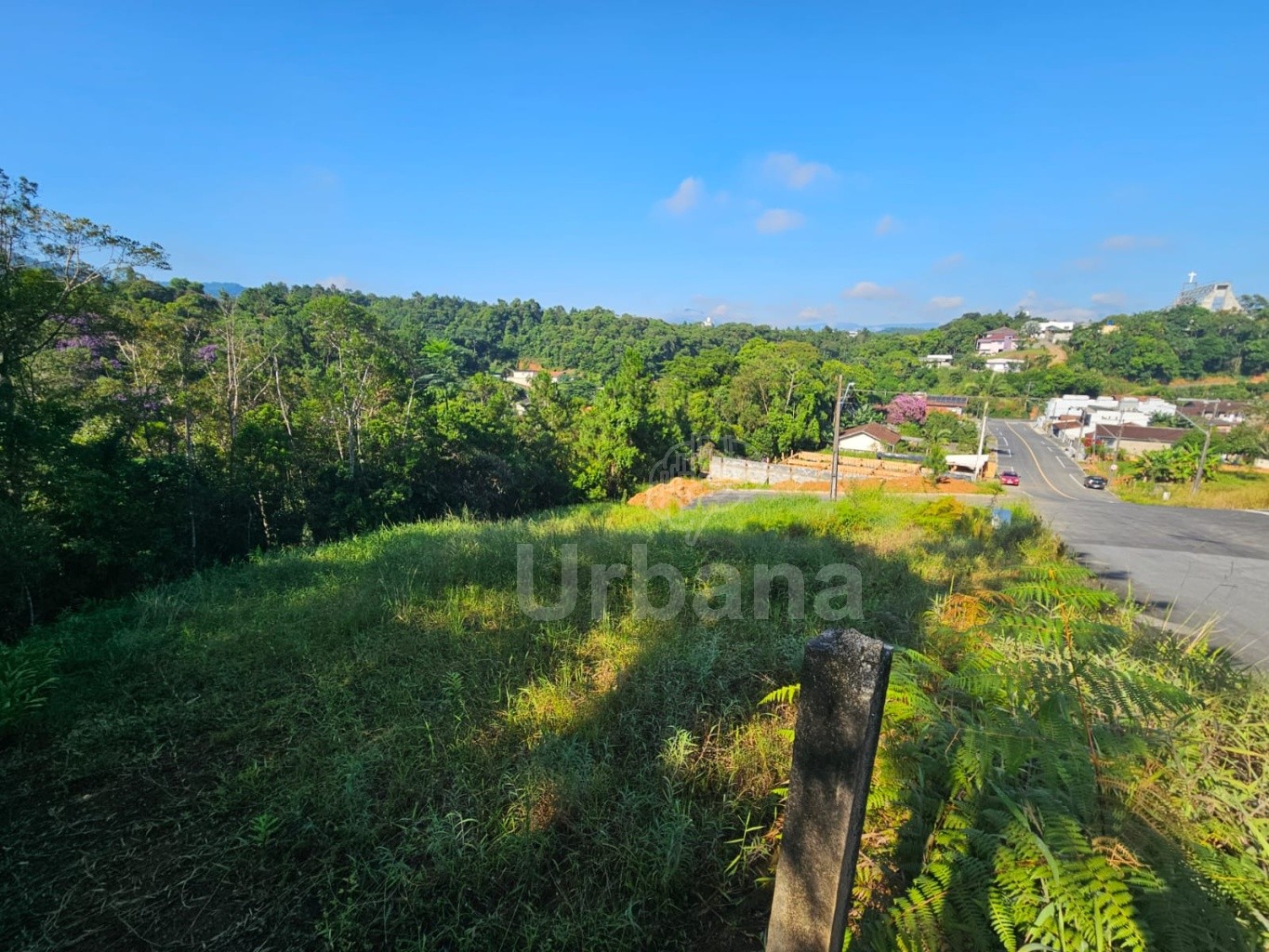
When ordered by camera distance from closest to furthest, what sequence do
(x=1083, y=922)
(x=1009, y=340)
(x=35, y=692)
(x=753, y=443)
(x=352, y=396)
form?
1. (x=1083, y=922)
2. (x=35, y=692)
3. (x=352, y=396)
4. (x=753, y=443)
5. (x=1009, y=340)

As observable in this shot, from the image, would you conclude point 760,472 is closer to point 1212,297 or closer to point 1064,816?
point 1064,816

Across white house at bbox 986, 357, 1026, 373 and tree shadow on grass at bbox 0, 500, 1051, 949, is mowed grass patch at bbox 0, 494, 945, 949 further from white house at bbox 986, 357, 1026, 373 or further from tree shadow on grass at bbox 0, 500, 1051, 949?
white house at bbox 986, 357, 1026, 373

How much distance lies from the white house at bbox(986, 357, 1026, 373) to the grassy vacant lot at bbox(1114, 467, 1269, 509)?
4363 centimetres

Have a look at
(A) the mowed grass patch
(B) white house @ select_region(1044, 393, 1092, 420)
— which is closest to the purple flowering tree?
(B) white house @ select_region(1044, 393, 1092, 420)

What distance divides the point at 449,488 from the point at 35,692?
1345 centimetres

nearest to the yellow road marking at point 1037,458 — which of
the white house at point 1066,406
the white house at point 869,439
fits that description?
the white house at point 1066,406

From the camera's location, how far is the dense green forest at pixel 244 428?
6.54 metres

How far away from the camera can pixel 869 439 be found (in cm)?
3522

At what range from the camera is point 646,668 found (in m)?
3.21

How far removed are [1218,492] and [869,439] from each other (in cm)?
1643

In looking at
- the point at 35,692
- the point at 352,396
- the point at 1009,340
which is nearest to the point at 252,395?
the point at 352,396

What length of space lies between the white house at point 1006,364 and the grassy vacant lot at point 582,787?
259ft

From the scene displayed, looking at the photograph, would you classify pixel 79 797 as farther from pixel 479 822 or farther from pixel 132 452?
pixel 132 452

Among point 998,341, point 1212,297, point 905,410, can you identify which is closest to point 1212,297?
point 1212,297
